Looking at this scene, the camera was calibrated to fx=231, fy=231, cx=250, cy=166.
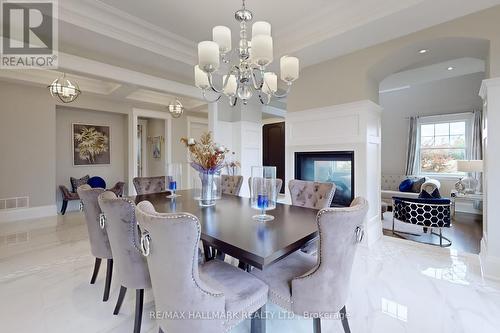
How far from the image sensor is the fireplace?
11.1ft

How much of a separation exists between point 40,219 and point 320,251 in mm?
5640

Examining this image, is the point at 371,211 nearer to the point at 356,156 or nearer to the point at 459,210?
the point at 356,156

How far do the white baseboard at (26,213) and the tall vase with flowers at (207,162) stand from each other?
4.60 metres

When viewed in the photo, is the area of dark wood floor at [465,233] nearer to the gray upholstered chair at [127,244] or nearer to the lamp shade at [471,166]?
the lamp shade at [471,166]

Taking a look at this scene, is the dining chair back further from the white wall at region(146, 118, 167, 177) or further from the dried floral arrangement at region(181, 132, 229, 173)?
the white wall at region(146, 118, 167, 177)

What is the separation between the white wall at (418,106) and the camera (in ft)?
17.6

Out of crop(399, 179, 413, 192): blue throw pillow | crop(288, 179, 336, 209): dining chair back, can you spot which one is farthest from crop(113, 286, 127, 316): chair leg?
crop(399, 179, 413, 192): blue throw pillow

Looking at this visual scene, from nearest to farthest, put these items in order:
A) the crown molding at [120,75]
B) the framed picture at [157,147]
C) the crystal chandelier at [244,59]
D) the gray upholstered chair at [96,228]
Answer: the crystal chandelier at [244,59] → the gray upholstered chair at [96,228] → the crown molding at [120,75] → the framed picture at [157,147]

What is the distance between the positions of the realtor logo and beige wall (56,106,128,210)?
2.39 meters

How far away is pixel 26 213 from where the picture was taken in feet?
15.1

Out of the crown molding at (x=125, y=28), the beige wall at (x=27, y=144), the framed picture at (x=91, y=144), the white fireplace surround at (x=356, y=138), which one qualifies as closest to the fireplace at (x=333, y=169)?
the white fireplace surround at (x=356, y=138)

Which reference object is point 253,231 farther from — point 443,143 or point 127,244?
point 443,143

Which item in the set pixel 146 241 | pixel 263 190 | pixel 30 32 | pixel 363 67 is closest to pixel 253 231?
pixel 263 190

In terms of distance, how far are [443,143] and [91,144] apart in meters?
8.77
